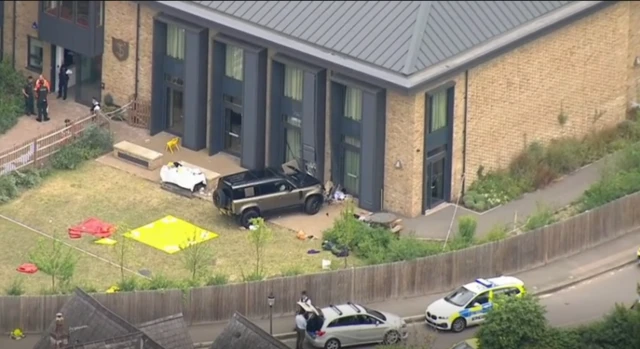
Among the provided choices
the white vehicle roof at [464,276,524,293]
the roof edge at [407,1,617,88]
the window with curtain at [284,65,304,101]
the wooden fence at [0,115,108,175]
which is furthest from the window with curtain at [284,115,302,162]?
the white vehicle roof at [464,276,524,293]

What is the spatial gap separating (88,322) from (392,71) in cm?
1738

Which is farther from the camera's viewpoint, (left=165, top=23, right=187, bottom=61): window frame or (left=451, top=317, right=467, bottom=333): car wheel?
(left=165, top=23, right=187, bottom=61): window frame

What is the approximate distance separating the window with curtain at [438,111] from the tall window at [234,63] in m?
7.72

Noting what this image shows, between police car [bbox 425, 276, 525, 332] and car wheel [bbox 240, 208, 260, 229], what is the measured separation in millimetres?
9050

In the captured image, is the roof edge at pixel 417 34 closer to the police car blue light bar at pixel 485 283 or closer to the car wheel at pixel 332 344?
the police car blue light bar at pixel 485 283

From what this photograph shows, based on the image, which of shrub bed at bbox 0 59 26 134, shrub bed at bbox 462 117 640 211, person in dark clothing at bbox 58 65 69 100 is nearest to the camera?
shrub bed at bbox 462 117 640 211

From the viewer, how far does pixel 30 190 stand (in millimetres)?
91688

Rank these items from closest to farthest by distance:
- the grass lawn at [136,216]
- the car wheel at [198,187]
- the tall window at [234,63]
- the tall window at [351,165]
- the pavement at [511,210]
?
1. the grass lawn at [136,216]
2. the pavement at [511,210]
3. the tall window at [351,165]
4. the car wheel at [198,187]
5. the tall window at [234,63]

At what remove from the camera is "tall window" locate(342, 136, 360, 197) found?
3580 inches

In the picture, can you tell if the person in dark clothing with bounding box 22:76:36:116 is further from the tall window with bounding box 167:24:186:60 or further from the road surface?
the road surface

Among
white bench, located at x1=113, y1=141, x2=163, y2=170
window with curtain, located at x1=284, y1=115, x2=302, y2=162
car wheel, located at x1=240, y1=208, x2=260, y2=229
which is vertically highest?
window with curtain, located at x1=284, y1=115, x2=302, y2=162

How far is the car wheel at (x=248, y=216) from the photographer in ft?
291

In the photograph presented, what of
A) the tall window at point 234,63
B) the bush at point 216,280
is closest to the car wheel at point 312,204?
the tall window at point 234,63

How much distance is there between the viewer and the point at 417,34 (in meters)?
88.8
